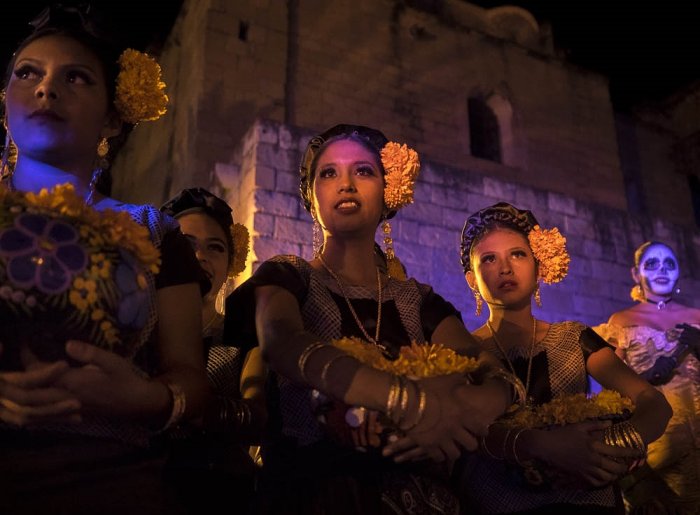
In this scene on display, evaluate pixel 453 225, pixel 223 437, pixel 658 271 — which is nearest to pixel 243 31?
pixel 453 225

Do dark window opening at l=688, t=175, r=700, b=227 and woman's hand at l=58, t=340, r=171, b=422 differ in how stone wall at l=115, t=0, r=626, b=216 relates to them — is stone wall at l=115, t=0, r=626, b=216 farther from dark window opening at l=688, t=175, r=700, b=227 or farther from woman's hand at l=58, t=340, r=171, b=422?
woman's hand at l=58, t=340, r=171, b=422

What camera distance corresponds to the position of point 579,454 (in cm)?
225

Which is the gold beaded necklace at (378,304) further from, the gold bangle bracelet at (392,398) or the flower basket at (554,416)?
the flower basket at (554,416)

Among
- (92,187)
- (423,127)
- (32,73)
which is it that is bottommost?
(92,187)

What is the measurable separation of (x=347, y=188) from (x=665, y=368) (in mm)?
2945

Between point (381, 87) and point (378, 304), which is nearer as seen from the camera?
point (378, 304)

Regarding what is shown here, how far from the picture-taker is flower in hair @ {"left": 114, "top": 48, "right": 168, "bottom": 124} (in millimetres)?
2109

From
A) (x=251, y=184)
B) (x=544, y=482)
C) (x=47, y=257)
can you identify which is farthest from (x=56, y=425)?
(x=251, y=184)

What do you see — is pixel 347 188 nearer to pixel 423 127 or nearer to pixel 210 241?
pixel 210 241

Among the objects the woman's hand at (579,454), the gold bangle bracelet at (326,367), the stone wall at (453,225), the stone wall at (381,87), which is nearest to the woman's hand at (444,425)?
the gold bangle bracelet at (326,367)

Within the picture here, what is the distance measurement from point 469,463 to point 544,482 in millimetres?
494

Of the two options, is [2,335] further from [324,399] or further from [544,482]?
[544,482]

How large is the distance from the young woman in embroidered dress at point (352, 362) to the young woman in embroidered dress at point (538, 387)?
0.49 metres

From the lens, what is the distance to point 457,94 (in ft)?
40.1
